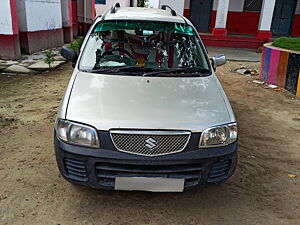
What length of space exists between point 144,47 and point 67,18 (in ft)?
30.1

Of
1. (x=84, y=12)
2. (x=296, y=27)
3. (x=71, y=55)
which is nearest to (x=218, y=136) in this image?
(x=71, y=55)

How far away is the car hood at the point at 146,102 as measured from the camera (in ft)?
7.88

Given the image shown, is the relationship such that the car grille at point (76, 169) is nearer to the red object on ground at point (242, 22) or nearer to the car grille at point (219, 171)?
the car grille at point (219, 171)

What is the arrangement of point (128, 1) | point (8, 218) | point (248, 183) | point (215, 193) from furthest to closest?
1. point (128, 1)
2. point (248, 183)
3. point (215, 193)
4. point (8, 218)

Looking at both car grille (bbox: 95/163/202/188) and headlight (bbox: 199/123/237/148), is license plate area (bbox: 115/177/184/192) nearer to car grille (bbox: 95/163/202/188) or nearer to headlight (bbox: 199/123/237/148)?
car grille (bbox: 95/163/202/188)

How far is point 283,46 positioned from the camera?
7070mm

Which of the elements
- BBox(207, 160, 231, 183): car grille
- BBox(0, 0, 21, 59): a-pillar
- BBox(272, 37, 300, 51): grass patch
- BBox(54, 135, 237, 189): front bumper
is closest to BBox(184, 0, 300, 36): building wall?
BBox(272, 37, 300, 51): grass patch

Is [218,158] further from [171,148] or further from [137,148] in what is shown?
[137,148]

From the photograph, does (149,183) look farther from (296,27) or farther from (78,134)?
(296,27)

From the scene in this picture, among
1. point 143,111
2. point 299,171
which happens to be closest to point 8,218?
point 143,111

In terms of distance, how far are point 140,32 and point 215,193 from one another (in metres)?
2.08

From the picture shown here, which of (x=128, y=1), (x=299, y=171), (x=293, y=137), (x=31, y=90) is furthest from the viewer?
(x=128, y=1)

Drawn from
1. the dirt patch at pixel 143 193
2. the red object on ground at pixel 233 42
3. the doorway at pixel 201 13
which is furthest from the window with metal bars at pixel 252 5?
the dirt patch at pixel 143 193

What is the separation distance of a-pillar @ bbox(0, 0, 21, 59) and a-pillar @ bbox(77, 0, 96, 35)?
681 cm
